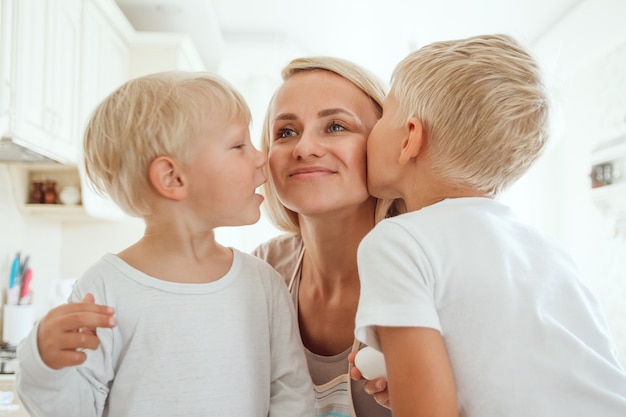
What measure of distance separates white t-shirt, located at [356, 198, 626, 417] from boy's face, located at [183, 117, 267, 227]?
0.32m

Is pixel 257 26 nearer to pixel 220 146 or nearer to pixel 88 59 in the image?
pixel 88 59

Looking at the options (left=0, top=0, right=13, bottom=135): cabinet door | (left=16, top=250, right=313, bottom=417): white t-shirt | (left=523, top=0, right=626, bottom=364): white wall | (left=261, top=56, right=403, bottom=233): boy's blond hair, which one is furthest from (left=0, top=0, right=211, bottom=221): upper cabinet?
(left=523, top=0, right=626, bottom=364): white wall

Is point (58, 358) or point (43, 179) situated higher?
point (43, 179)

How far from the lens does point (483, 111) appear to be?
899 millimetres

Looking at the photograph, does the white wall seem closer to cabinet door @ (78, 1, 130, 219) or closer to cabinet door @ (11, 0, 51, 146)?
cabinet door @ (78, 1, 130, 219)

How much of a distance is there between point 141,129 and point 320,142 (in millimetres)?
425

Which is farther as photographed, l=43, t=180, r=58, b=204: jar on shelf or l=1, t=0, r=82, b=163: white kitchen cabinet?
l=43, t=180, r=58, b=204: jar on shelf

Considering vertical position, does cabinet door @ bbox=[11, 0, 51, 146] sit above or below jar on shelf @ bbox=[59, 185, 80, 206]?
above

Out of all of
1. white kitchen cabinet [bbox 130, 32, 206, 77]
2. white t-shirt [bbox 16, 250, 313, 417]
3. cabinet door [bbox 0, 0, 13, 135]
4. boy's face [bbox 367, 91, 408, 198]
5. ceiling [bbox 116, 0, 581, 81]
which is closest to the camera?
white t-shirt [bbox 16, 250, 313, 417]

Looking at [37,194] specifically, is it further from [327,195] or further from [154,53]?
[327,195]

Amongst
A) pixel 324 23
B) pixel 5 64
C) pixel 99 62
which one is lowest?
pixel 5 64

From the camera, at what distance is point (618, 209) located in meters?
3.30

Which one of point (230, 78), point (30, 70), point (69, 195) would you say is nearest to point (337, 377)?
point (30, 70)

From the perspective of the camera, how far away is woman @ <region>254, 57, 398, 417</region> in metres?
1.24
